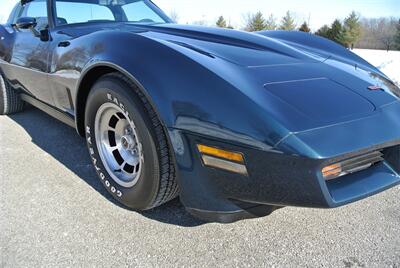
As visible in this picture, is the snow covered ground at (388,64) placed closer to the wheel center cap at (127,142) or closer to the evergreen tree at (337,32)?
the wheel center cap at (127,142)

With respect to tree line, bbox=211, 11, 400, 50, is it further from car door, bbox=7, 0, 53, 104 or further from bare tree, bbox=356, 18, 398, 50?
car door, bbox=7, 0, 53, 104

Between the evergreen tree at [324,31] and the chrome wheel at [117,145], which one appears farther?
the evergreen tree at [324,31]

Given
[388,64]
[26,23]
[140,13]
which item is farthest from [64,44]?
[388,64]

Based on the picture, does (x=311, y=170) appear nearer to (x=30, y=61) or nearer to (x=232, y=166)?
(x=232, y=166)

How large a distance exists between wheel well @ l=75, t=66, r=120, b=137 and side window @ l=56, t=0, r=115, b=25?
3.15 ft

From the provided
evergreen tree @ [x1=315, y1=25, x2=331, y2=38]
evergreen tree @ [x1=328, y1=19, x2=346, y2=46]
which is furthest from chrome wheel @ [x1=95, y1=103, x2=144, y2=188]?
evergreen tree @ [x1=315, y1=25, x2=331, y2=38]

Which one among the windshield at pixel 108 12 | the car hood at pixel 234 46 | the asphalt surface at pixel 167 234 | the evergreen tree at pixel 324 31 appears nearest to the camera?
the asphalt surface at pixel 167 234

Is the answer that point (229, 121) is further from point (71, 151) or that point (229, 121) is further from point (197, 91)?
point (71, 151)

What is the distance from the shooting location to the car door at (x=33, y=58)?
300cm

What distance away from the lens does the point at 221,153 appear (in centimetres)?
160

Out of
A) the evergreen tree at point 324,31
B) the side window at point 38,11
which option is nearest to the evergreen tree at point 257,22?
the evergreen tree at point 324,31

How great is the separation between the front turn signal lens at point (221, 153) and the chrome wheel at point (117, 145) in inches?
20.7

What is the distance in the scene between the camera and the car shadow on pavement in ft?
7.10

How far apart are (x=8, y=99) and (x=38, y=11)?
125 cm
